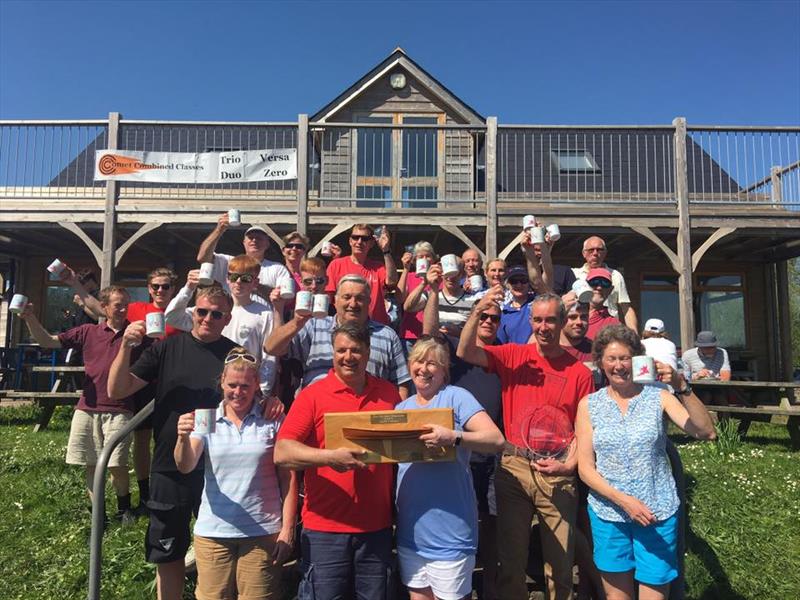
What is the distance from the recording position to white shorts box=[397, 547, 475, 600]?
7.84ft

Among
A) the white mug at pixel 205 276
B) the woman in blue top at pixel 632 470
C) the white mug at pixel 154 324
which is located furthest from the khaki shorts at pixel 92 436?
the woman in blue top at pixel 632 470

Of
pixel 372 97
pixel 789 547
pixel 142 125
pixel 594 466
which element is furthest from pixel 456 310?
pixel 372 97

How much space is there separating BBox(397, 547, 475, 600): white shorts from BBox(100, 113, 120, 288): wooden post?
27.3 feet

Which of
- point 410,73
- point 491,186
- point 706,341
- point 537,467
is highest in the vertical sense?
point 410,73

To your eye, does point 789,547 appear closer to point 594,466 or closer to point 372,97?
point 594,466

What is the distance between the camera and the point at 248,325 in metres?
3.37

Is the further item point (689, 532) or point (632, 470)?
point (689, 532)

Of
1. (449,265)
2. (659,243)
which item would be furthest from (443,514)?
(659,243)

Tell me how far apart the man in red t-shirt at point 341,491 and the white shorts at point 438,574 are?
0.30 ft

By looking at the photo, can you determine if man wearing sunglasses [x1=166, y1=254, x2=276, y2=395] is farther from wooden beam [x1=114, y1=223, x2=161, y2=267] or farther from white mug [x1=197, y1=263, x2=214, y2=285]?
wooden beam [x1=114, y1=223, x2=161, y2=267]

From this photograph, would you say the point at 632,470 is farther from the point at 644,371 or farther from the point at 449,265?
the point at 449,265

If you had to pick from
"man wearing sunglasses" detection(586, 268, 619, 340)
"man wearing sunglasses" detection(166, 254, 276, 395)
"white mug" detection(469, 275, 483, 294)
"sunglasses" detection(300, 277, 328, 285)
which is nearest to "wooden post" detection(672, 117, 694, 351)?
"man wearing sunglasses" detection(586, 268, 619, 340)

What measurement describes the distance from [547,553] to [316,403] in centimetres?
143

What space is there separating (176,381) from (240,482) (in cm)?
68
